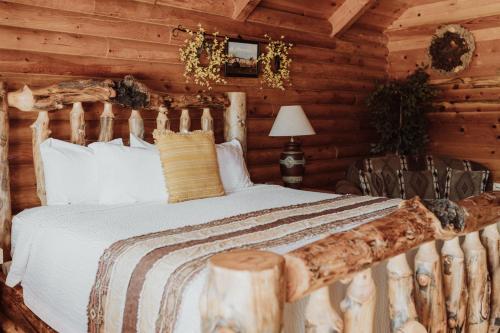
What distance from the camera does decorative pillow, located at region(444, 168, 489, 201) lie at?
165 inches

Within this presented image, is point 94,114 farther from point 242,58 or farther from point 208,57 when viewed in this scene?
point 242,58

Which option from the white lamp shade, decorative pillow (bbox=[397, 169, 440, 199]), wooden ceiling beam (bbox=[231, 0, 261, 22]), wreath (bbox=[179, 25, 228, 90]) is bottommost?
decorative pillow (bbox=[397, 169, 440, 199])

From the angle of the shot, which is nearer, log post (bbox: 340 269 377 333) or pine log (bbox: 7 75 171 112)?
log post (bbox: 340 269 377 333)

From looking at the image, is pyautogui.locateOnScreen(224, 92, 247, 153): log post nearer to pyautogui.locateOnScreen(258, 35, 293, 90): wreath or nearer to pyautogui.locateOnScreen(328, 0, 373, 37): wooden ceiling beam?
pyautogui.locateOnScreen(258, 35, 293, 90): wreath

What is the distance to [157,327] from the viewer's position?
1550 mm

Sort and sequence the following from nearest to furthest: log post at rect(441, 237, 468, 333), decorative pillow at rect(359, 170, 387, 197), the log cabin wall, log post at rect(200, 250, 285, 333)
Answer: log post at rect(200, 250, 285, 333) → log post at rect(441, 237, 468, 333) → decorative pillow at rect(359, 170, 387, 197) → the log cabin wall

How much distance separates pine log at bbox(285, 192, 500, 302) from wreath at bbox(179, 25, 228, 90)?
2482mm

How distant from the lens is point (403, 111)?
4891 mm

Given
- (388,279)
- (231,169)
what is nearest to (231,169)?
(231,169)

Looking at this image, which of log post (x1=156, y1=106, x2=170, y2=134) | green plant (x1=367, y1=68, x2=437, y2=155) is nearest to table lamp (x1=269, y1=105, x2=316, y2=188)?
log post (x1=156, y1=106, x2=170, y2=134)

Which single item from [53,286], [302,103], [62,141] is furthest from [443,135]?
[53,286]

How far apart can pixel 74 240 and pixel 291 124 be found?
2197 mm

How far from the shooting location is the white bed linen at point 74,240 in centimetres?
198

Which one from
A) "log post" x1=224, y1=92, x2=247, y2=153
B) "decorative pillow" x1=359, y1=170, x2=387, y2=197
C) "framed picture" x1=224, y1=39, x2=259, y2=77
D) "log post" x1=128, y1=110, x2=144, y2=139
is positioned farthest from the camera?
"decorative pillow" x1=359, y1=170, x2=387, y2=197
